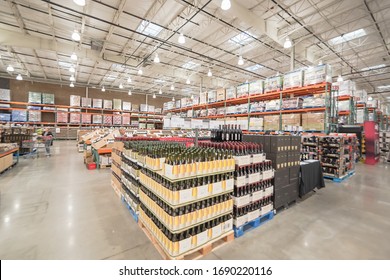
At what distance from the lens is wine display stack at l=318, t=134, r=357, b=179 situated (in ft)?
20.2

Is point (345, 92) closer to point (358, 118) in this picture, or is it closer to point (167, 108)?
point (358, 118)

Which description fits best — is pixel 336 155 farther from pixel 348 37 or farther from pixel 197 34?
pixel 197 34

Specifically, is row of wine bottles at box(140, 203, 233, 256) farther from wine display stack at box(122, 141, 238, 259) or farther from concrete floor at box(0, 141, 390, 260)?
concrete floor at box(0, 141, 390, 260)

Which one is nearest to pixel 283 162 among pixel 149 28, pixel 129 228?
pixel 129 228

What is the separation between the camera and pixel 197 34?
9844mm

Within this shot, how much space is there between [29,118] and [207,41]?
16.5 metres

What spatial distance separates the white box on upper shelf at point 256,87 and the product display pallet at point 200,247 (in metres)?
6.53

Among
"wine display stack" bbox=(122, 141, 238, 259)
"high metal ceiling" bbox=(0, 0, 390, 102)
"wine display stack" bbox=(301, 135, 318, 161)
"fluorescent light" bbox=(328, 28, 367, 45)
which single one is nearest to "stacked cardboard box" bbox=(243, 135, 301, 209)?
"wine display stack" bbox=(122, 141, 238, 259)

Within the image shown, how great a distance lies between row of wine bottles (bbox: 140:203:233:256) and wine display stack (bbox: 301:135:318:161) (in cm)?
554

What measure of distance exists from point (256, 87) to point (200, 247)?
7.15 metres

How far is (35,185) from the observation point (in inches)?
199

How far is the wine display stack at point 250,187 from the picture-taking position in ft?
9.50

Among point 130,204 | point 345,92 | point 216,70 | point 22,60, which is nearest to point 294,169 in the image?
point 130,204

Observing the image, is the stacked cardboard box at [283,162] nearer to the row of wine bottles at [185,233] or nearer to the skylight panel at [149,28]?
the row of wine bottles at [185,233]
